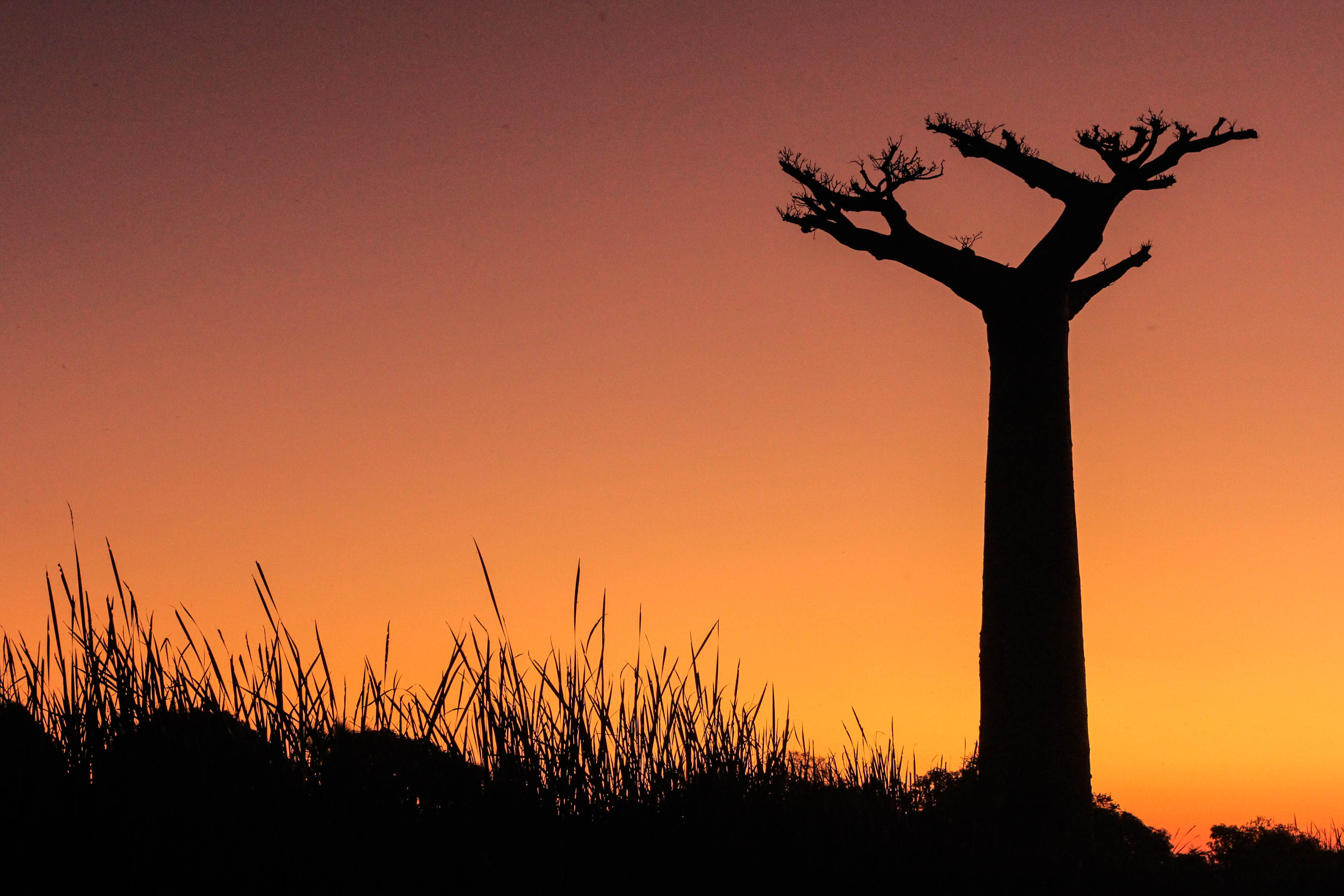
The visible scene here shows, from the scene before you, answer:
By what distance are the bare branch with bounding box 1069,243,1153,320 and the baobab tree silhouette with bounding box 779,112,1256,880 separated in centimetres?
2

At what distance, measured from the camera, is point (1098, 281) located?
7.92m

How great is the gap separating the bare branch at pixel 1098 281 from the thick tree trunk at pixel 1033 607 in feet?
1.96

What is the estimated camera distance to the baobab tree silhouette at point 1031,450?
6379mm

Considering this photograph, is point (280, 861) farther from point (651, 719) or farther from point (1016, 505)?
point (1016, 505)

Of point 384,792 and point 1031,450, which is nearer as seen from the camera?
point 384,792

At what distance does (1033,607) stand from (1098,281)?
267 cm

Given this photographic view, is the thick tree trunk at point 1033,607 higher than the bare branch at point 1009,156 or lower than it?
lower

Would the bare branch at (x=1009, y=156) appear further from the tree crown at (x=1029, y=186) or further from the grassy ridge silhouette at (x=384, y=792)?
the grassy ridge silhouette at (x=384, y=792)

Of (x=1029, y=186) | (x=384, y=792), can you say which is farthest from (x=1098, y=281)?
(x=384, y=792)

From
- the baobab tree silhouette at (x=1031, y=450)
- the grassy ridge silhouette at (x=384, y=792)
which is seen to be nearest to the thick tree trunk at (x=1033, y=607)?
the baobab tree silhouette at (x=1031, y=450)

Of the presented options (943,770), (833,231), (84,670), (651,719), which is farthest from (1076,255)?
(84,670)

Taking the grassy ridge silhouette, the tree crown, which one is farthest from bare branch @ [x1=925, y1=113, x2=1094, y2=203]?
the grassy ridge silhouette

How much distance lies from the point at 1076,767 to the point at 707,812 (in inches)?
156

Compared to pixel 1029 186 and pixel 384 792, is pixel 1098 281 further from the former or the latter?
pixel 384 792
